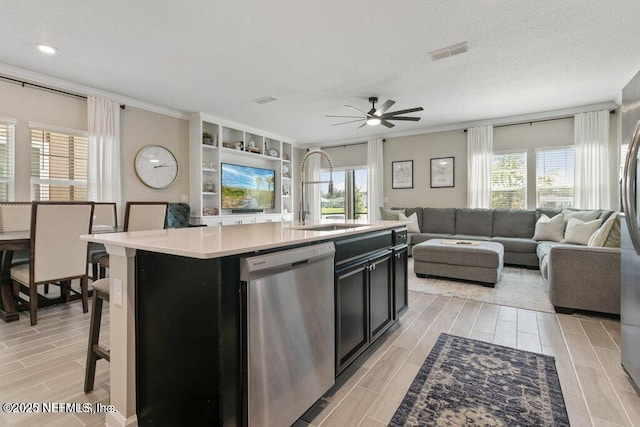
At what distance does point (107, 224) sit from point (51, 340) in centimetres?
198

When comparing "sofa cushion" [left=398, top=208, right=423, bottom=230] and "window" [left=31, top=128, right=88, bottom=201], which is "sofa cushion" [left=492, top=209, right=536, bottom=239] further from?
"window" [left=31, top=128, right=88, bottom=201]

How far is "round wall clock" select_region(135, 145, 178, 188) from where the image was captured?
4.82 metres

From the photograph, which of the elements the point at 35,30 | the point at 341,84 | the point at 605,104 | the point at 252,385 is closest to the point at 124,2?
the point at 35,30

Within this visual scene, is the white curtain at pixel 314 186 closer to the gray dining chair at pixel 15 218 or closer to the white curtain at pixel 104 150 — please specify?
the white curtain at pixel 104 150

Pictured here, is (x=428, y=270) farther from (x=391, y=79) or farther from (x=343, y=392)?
(x=343, y=392)

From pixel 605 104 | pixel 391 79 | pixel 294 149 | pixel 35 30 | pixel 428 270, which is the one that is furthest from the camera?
pixel 294 149

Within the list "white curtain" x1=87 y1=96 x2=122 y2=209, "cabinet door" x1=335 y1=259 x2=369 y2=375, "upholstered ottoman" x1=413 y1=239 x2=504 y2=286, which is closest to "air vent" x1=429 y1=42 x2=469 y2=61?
"upholstered ottoman" x1=413 y1=239 x2=504 y2=286

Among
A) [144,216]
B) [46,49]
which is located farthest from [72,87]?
[144,216]

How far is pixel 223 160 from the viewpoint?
6012 millimetres

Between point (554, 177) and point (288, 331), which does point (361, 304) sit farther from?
point (554, 177)

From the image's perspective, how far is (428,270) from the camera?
14.2ft

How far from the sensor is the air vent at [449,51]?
307cm

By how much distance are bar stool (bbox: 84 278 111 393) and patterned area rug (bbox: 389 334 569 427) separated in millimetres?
1602

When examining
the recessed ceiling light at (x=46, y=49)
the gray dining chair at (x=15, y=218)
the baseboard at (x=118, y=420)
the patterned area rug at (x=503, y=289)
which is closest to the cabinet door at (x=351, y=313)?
the baseboard at (x=118, y=420)
